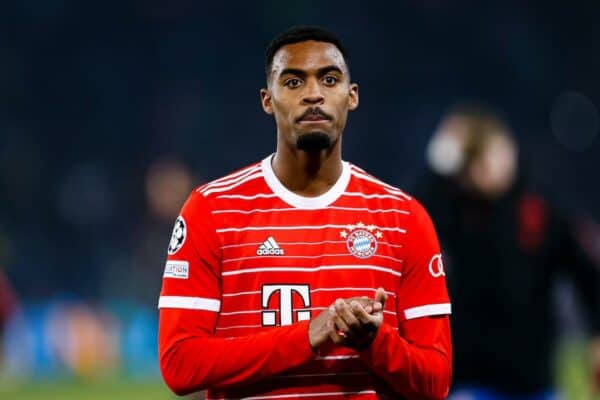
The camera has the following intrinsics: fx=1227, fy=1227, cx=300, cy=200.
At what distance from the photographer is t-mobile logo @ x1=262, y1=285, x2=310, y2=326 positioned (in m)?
3.57

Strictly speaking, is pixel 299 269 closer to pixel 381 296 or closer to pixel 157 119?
pixel 381 296

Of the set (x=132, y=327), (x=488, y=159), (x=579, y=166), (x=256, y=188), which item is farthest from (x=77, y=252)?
(x=256, y=188)

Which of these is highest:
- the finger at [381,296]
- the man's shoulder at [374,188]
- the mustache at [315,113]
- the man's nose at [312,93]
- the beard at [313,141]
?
the man's nose at [312,93]

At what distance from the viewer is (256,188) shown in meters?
3.76

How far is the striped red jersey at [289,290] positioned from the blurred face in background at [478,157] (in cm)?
182

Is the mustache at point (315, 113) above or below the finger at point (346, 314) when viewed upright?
above

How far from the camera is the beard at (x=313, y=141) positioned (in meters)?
3.61

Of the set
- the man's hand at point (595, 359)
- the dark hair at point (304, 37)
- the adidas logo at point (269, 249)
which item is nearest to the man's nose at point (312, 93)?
the dark hair at point (304, 37)

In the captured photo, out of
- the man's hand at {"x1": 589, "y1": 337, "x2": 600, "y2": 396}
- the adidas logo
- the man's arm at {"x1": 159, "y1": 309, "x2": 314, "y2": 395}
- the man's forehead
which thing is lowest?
the man's hand at {"x1": 589, "y1": 337, "x2": 600, "y2": 396}

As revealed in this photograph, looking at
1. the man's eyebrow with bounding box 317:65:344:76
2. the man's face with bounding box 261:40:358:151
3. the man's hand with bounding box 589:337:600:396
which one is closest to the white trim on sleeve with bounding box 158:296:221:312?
the man's face with bounding box 261:40:358:151

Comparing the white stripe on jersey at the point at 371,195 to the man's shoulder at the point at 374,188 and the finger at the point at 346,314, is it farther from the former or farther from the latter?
the finger at the point at 346,314

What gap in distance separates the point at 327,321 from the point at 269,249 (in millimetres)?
365

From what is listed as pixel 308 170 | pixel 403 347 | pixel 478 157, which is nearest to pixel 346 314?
pixel 403 347

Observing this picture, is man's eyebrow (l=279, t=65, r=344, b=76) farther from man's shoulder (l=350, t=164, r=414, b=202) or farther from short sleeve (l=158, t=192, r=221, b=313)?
short sleeve (l=158, t=192, r=221, b=313)
